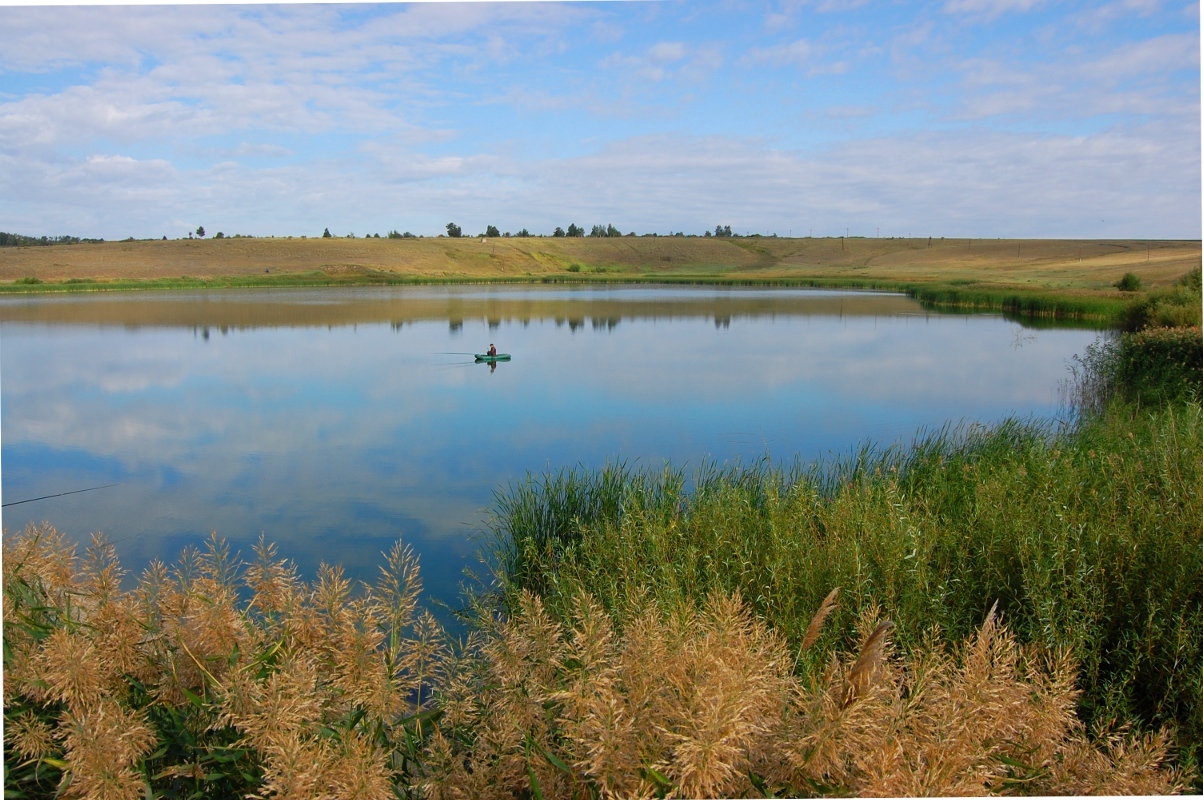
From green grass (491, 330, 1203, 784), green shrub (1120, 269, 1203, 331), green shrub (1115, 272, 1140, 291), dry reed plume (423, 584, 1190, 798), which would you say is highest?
green shrub (1115, 272, 1140, 291)

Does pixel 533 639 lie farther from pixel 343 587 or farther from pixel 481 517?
pixel 481 517

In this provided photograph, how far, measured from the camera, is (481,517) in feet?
25.0

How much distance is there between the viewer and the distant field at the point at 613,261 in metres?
49.2

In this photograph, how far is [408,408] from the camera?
1323 centimetres

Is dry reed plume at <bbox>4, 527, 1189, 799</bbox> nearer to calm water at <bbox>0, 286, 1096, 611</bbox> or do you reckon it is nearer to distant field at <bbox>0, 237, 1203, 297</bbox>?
calm water at <bbox>0, 286, 1096, 611</bbox>

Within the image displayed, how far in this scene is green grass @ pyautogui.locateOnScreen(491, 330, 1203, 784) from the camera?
3.43 metres

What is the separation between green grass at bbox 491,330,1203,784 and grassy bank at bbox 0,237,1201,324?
2340 cm

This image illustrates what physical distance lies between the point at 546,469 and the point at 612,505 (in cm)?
238

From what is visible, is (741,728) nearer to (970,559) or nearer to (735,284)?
(970,559)

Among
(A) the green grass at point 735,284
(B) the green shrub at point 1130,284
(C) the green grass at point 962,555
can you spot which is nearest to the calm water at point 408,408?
(C) the green grass at point 962,555

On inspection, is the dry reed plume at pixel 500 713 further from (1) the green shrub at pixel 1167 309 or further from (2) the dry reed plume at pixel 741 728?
(1) the green shrub at pixel 1167 309

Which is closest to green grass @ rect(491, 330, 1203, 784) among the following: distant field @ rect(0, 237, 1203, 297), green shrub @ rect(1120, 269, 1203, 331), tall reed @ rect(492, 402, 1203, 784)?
tall reed @ rect(492, 402, 1203, 784)

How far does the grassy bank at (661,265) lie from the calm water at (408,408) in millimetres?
12807

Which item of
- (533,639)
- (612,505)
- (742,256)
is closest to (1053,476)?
(612,505)
